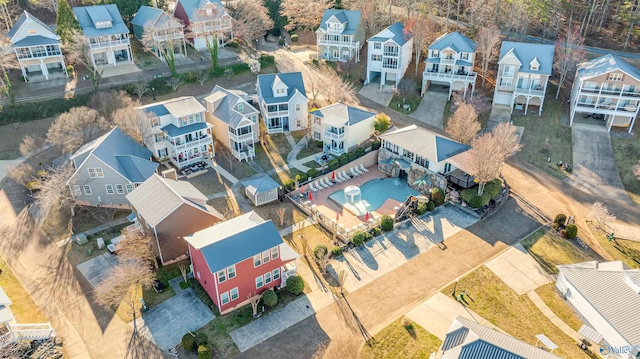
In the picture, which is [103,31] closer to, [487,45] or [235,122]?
[235,122]

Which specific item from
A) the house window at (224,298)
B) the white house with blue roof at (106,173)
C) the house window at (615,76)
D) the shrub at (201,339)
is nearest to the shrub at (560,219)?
the house window at (615,76)

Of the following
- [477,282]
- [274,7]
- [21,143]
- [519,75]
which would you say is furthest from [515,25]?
[21,143]

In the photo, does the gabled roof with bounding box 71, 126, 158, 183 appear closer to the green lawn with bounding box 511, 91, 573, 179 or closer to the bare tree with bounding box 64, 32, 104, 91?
the bare tree with bounding box 64, 32, 104, 91

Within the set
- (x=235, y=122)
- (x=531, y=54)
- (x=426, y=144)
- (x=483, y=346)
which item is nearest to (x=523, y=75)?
(x=531, y=54)

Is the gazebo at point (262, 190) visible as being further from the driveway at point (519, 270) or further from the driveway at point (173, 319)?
the driveway at point (519, 270)

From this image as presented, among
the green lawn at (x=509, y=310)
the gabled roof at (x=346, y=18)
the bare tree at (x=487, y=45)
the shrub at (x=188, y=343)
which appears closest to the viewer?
the shrub at (x=188, y=343)

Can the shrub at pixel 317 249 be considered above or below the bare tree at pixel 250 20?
below
